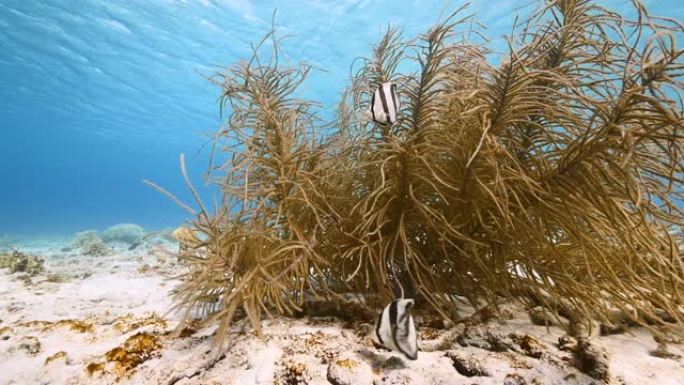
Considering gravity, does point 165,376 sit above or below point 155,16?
below

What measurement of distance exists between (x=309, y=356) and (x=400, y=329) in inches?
23.5

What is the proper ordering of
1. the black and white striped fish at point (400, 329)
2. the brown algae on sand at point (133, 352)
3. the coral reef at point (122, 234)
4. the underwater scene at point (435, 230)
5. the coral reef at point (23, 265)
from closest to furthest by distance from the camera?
the black and white striped fish at point (400, 329) < the underwater scene at point (435, 230) < the brown algae on sand at point (133, 352) < the coral reef at point (23, 265) < the coral reef at point (122, 234)

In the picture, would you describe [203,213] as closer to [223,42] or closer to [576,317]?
[576,317]

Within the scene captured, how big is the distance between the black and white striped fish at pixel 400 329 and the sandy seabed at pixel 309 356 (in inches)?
7.8

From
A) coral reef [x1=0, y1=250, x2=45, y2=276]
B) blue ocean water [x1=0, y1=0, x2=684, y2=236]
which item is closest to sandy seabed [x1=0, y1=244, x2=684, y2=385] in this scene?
blue ocean water [x1=0, y1=0, x2=684, y2=236]

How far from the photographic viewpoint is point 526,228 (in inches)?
92.2

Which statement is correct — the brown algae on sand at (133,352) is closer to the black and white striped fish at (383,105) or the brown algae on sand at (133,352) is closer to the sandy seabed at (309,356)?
the sandy seabed at (309,356)

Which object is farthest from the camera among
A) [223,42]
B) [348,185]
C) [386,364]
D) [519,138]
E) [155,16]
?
[223,42]

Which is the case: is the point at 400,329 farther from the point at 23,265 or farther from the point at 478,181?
the point at 23,265

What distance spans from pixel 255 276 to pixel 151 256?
9570 millimetres

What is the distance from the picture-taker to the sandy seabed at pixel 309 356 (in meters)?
1.81

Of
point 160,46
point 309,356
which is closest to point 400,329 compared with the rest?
point 309,356

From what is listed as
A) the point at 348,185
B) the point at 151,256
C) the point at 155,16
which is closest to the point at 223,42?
the point at 155,16

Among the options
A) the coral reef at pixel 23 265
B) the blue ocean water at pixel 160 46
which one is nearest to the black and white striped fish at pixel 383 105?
the blue ocean water at pixel 160 46
